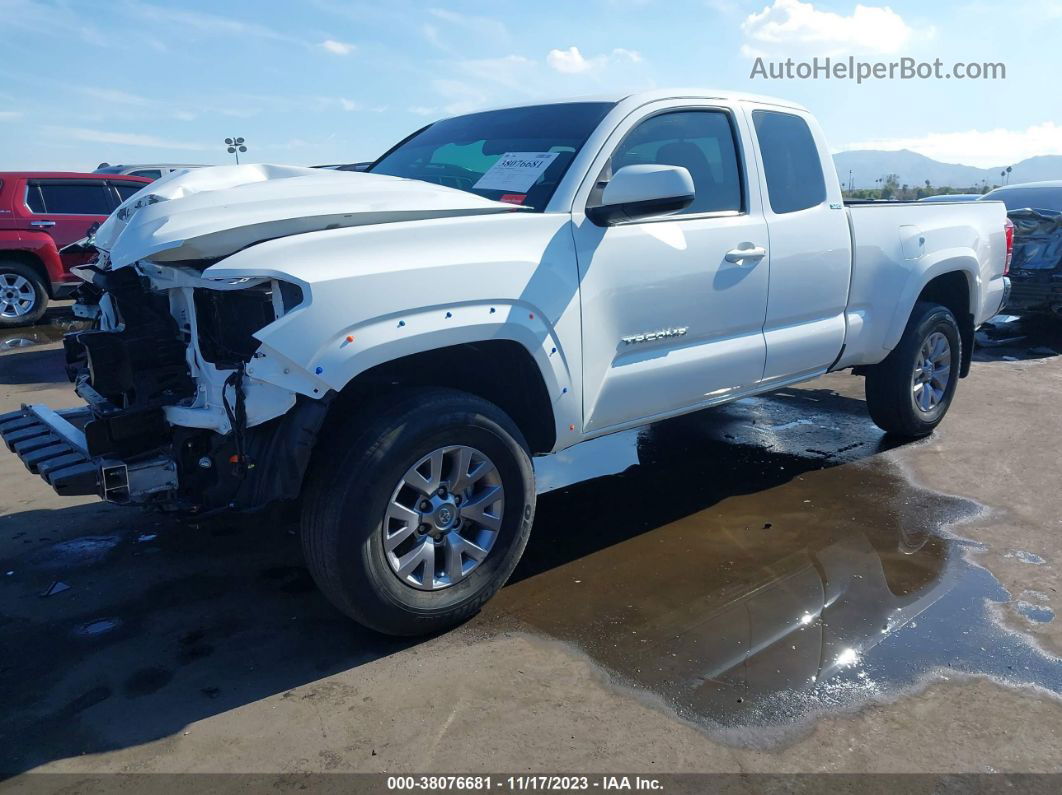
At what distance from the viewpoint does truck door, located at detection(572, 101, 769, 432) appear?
3.65 meters

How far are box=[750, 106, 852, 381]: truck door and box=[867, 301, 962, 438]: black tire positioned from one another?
77 cm

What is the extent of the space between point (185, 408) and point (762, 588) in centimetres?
245

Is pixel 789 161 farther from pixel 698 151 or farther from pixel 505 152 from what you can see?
pixel 505 152

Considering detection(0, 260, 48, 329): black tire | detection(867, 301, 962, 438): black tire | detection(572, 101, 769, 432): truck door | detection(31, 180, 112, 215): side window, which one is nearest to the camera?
detection(572, 101, 769, 432): truck door

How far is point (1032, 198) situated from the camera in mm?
10500

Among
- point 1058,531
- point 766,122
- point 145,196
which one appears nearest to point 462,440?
point 145,196

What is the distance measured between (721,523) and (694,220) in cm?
154

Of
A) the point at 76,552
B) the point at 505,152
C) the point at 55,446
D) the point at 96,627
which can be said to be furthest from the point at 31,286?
the point at 505,152

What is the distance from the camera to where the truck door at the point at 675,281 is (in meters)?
3.65

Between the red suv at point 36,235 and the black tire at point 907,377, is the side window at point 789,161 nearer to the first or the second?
the black tire at point 907,377

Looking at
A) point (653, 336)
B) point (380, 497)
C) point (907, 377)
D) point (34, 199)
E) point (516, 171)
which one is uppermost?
point (34, 199)

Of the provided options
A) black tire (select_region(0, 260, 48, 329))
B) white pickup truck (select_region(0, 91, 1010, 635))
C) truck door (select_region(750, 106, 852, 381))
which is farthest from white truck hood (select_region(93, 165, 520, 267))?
black tire (select_region(0, 260, 48, 329))

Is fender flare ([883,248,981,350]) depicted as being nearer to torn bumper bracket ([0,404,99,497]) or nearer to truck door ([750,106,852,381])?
truck door ([750,106,852,381])

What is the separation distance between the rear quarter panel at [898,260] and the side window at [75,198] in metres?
9.80
